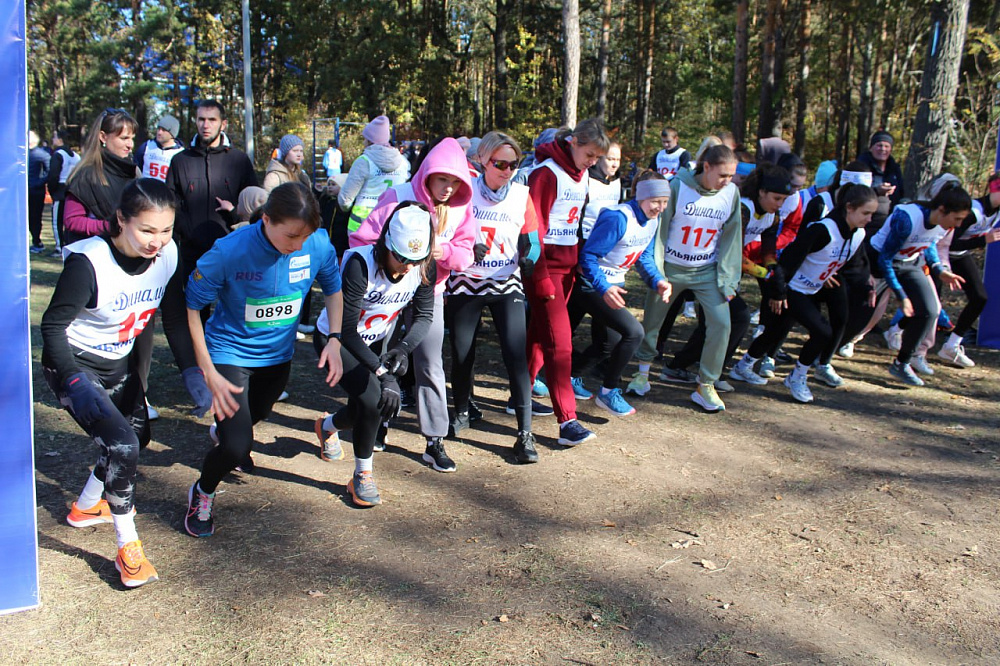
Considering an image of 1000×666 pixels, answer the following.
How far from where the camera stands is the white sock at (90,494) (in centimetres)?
427

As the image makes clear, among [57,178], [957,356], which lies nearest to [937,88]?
[957,356]

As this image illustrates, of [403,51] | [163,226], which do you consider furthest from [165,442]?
[403,51]

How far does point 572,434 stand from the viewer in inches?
224

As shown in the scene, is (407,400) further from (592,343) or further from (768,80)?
(768,80)

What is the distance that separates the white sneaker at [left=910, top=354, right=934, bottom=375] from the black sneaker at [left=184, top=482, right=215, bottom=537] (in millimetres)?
6814

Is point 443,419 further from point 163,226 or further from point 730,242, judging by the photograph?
point 730,242

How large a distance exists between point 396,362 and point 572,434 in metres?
1.75

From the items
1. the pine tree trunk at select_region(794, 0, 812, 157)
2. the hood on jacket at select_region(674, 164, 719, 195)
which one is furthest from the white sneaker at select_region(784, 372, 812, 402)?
the pine tree trunk at select_region(794, 0, 812, 157)

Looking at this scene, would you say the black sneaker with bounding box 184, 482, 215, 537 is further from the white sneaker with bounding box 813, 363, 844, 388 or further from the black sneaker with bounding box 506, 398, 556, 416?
the white sneaker with bounding box 813, 363, 844, 388

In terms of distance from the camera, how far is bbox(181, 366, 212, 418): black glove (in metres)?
3.86

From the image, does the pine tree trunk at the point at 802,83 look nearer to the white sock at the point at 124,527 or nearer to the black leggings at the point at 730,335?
the black leggings at the point at 730,335

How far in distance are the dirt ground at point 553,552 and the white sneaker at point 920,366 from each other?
1.81 meters

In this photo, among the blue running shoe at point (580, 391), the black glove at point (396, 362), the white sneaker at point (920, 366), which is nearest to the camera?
the black glove at point (396, 362)

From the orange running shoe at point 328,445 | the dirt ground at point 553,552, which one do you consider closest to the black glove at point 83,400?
the dirt ground at point 553,552
